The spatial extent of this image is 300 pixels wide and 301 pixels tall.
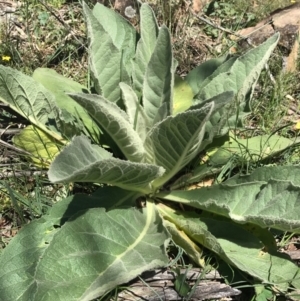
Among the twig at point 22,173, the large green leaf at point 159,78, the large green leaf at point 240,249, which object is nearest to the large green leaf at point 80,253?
the large green leaf at point 240,249

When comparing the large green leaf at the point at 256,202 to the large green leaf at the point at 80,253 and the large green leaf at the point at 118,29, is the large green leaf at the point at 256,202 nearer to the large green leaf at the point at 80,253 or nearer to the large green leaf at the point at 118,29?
the large green leaf at the point at 80,253

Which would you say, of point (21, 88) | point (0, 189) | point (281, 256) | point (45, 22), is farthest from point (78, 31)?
point (281, 256)

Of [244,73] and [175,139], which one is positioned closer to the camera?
[175,139]

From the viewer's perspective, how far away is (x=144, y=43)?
7.38 ft

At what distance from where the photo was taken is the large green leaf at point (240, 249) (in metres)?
1.89

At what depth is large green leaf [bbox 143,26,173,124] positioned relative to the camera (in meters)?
1.97

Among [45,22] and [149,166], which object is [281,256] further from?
[45,22]

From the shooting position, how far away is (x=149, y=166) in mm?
1844

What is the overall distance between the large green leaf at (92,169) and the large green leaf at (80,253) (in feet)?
0.47

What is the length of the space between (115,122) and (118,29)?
772 millimetres

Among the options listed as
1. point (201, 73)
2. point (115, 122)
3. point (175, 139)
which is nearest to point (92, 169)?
point (115, 122)

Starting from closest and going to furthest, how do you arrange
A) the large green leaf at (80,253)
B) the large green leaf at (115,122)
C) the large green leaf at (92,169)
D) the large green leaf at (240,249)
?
the large green leaf at (92,169) → the large green leaf at (80,253) → the large green leaf at (115,122) → the large green leaf at (240,249)

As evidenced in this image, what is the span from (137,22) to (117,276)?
1945 millimetres

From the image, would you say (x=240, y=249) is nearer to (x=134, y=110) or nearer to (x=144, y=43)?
(x=134, y=110)
